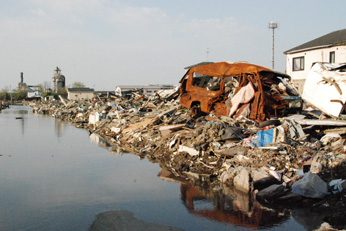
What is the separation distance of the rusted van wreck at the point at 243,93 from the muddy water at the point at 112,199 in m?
4.22

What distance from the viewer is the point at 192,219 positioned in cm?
592

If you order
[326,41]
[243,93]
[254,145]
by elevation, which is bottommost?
[254,145]

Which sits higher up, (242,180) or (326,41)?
(326,41)

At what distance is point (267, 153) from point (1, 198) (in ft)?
20.7

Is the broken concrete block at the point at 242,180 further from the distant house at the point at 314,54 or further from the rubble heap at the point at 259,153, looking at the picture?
the distant house at the point at 314,54

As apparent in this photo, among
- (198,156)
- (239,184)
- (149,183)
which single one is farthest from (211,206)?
(198,156)

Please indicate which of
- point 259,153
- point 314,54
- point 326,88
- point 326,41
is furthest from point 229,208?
point 326,41

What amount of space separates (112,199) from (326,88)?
8631 millimetres

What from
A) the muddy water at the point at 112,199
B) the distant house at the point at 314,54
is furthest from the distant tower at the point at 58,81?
the muddy water at the point at 112,199

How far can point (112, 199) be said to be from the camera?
700 cm

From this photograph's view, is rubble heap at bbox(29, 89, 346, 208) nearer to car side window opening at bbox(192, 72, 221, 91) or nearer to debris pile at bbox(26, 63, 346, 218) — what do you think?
debris pile at bbox(26, 63, 346, 218)

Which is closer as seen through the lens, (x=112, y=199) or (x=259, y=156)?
(x=112, y=199)

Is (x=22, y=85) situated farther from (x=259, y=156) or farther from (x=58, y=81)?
(x=259, y=156)

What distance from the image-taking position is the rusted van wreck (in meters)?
12.1
